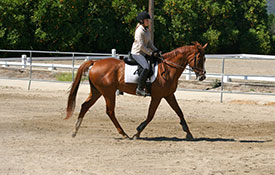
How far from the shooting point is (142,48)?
10.3m

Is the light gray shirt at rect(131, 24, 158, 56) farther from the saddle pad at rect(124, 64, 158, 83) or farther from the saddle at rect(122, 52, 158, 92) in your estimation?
the saddle pad at rect(124, 64, 158, 83)

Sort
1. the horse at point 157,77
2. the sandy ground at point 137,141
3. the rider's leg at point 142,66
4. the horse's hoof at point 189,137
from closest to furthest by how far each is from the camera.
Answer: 1. the sandy ground at point 137,141
2. the rider's leg at point 142,66
3. the horse at point 157,77
4. the horse's hoof at point 189,137

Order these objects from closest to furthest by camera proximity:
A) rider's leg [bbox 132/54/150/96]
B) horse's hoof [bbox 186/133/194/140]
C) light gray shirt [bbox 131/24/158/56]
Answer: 1. light gray shirt [bbox 131/24/158/56]
2. rider's leg [bbox 132/54/150/96]
3. horse's hoof [bbox 186/133/194/140]

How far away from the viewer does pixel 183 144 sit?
1006 cm

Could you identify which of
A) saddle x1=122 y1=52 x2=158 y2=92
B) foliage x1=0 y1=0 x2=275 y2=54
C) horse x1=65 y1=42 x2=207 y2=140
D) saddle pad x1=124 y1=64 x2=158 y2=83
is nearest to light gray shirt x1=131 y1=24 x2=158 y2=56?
saddle x1=122 y1=52 x2=158 y2=92

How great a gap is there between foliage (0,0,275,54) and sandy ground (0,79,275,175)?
15293 mm

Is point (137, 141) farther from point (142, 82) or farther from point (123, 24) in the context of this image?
point (123, 24)

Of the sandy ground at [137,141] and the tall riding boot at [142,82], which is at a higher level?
the tall riding boot at [142,82]

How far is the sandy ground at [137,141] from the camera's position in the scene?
7941mm

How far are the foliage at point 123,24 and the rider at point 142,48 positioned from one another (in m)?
22.1

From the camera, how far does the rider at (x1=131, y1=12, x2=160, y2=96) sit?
10.3 m

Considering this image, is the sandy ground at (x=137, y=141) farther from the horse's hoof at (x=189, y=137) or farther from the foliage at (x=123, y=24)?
the foliage at (x=123, y=24)

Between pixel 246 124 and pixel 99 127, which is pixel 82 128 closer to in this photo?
pixel 99 127

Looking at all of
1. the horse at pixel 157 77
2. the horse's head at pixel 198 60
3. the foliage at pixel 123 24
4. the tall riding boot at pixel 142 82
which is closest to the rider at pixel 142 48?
the tall riding boot at pixel 142 82
